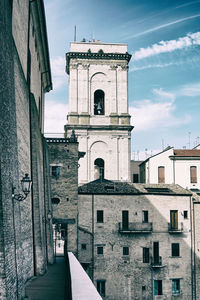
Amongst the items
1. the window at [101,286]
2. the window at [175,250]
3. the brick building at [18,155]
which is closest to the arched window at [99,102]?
the brick building at [18,155]

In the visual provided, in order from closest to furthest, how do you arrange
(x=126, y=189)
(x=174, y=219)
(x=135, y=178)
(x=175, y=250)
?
(x=175, y=250)
(x=174, y=219)
(x=126, y=189)
(x=135, y=178)

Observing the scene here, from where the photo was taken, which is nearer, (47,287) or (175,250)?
(47,287)

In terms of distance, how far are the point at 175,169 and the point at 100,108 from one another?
9.83 m

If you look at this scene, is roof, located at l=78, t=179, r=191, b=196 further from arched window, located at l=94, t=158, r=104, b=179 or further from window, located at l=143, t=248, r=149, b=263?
arched window, located at l=94, t=158, r=104, b=179

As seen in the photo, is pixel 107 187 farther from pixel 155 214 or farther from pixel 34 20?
pixel 34 20

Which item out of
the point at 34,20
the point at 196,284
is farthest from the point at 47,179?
the point at 196,284

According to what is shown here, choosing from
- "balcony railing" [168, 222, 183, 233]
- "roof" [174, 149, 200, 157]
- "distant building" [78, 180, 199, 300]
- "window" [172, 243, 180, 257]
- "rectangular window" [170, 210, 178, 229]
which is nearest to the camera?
"distant building" [78, 180, 199, 300]

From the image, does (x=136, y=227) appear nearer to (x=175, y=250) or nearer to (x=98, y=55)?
(x=175, y=250)

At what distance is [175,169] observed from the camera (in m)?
39.0

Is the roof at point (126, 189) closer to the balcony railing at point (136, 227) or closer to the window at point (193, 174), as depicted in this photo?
the balcony railing at point (136, 227)

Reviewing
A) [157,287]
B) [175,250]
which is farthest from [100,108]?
[157,287]

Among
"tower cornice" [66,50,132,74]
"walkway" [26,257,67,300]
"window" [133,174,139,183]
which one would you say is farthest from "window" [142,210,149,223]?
"window" [133,174,139,183]

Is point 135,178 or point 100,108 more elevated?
point 100,108

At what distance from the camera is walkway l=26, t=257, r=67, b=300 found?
1194cm
